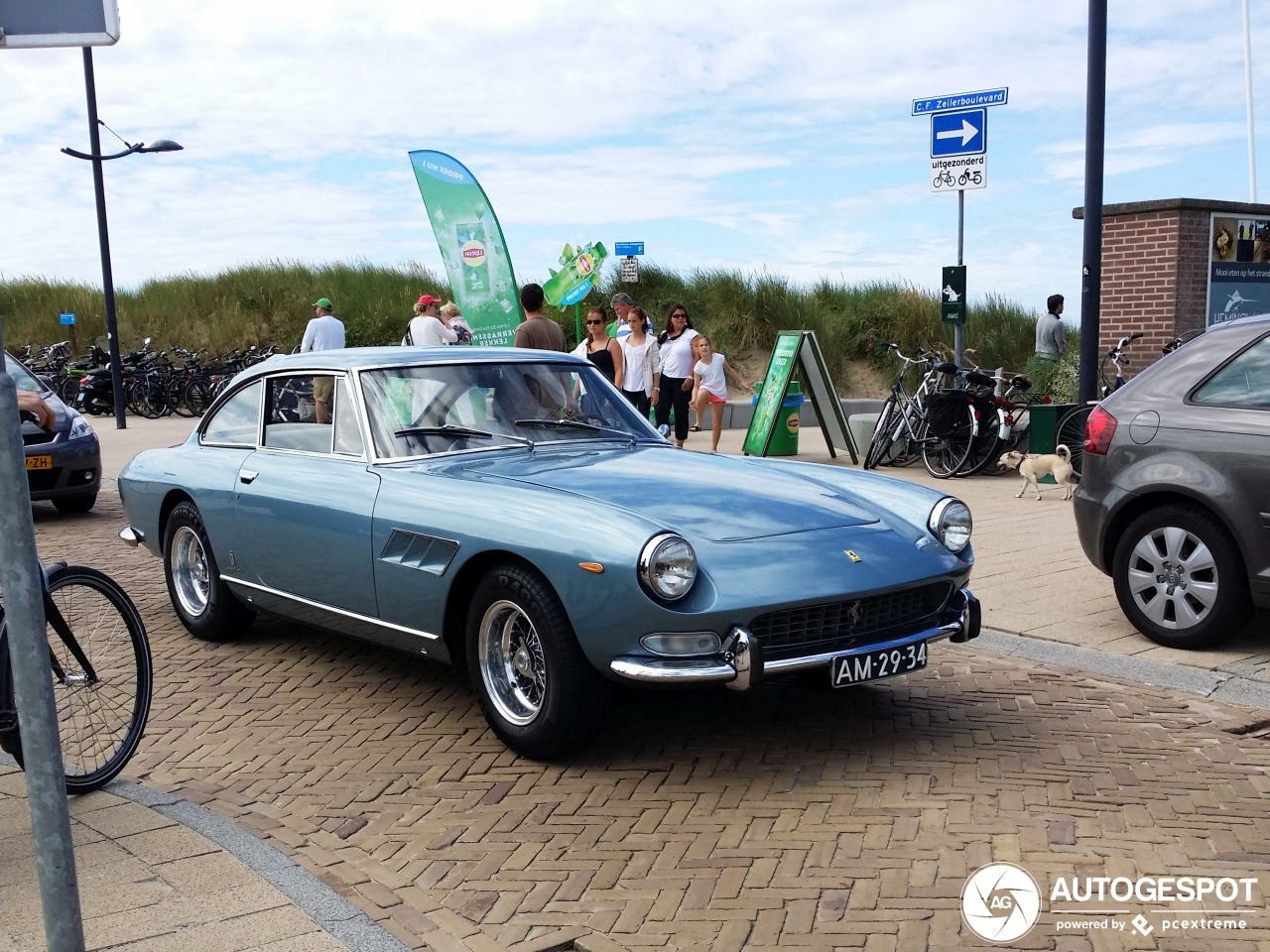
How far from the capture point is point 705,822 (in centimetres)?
411

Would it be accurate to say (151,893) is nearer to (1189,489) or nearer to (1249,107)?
(1189,489)

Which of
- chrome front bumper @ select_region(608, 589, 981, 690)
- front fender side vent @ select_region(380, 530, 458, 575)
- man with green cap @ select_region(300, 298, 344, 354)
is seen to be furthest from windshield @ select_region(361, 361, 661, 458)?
man with green cap @ select_region(300, 298, 344, 354)

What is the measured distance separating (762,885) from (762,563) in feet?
3.69

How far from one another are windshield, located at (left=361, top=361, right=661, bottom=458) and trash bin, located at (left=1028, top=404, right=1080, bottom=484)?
7.28 metres

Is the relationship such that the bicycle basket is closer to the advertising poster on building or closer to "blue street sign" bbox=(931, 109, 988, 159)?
"blue street sign" bbox=(931, 109, 988, 159)

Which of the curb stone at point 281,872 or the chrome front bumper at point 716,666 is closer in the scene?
the curb stone at point 281,872

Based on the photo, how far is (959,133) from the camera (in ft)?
41.0

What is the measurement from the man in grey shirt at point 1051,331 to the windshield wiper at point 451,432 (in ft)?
43.4

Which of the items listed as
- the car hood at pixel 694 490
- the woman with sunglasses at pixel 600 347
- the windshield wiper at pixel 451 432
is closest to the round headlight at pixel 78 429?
the woman with sunglasses at pixel 600 347

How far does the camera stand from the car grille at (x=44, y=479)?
1119 cm

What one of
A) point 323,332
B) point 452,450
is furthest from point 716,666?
point 323,332

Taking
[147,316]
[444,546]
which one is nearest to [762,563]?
[444,546]

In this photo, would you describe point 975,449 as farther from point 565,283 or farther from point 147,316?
point 147,316

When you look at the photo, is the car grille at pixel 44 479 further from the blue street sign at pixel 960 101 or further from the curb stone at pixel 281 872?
the blue street sign at pixel 960 101
